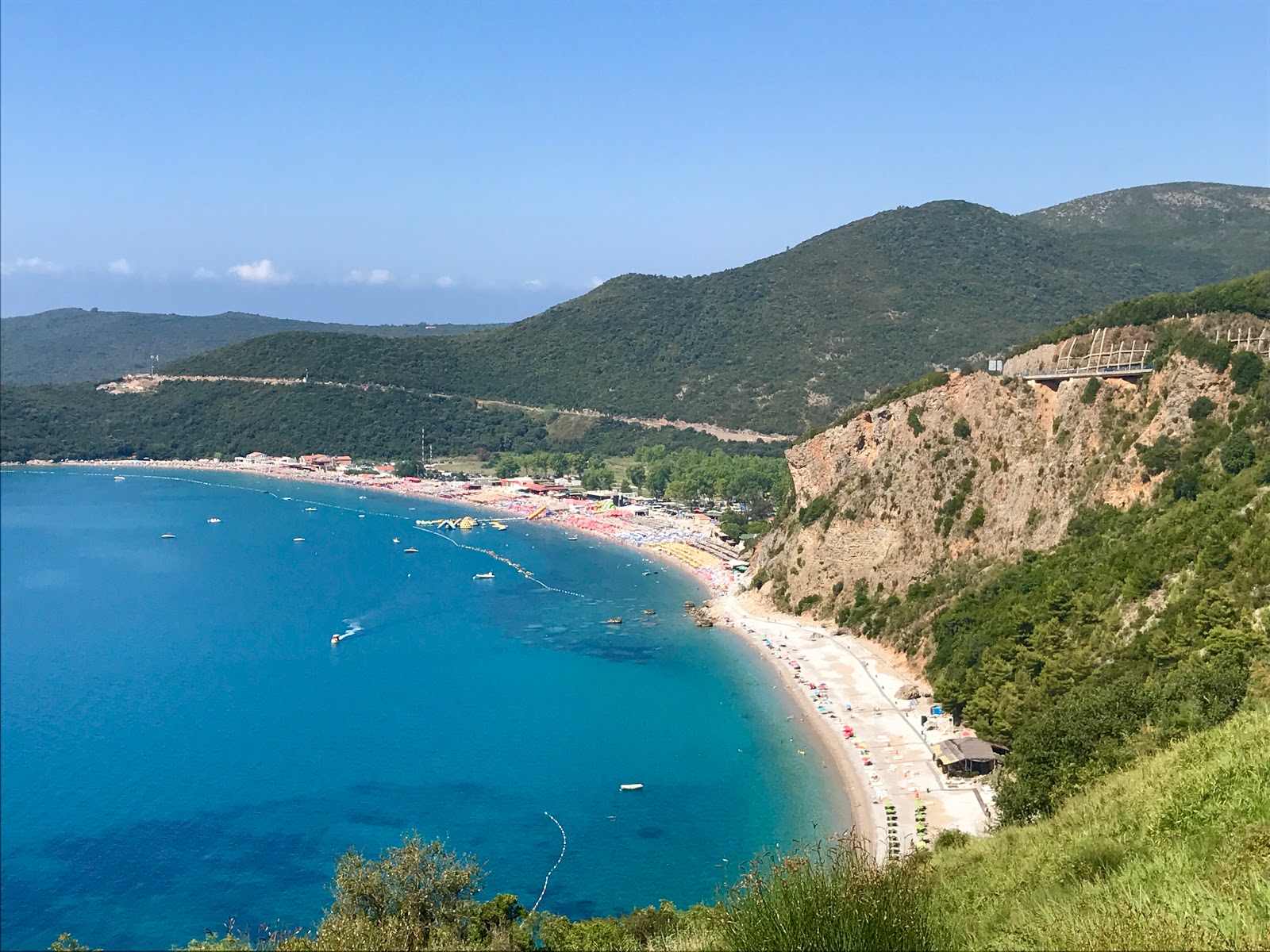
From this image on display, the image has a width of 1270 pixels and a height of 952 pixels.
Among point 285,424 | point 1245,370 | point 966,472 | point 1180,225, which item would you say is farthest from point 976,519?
point 1180,225

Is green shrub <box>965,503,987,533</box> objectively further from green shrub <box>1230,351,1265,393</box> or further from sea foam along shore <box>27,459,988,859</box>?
green shrub <box>1230,351,1265,393</box>

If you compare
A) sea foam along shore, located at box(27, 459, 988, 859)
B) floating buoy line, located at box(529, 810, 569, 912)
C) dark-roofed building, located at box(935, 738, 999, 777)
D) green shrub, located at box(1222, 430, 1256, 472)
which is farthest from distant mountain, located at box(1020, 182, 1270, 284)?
floating buoy line, located at box(529, 810, 569, 912)

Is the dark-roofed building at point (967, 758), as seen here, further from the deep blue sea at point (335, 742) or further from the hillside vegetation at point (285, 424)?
the hillside vegetation at point (285, 424)

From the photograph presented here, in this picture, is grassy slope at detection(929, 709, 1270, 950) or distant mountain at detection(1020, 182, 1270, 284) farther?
distant mountain at detection(1020, 182, 1270, 284)

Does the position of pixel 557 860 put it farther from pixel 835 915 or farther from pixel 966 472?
pixel 966 472

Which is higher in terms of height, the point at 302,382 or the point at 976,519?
the point at 302,382

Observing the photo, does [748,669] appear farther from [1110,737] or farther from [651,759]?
[1110,737]

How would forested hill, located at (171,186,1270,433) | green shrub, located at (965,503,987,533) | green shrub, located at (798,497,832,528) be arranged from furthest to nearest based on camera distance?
forested hill, located at (171,186,1270,433)
green shrub, located at (798,497,832,528)
green shrub, located at (965,503,987,533)
